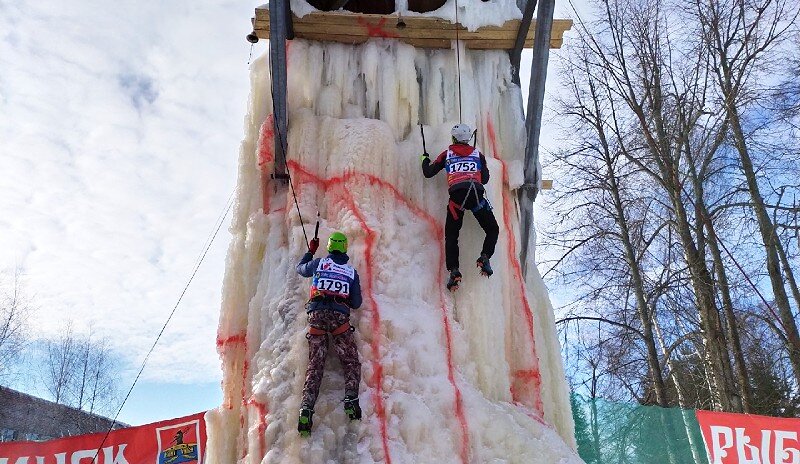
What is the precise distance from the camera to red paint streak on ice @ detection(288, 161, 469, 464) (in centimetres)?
376

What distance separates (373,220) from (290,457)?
165 centimetres

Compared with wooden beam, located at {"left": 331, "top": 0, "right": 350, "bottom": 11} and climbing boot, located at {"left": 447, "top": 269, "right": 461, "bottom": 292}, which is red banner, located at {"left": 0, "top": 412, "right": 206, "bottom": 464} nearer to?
climbing boot, located at {"left": 447, "top": 269, "right": 461, "bottom": 292}

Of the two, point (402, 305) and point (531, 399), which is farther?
point (531, 399)

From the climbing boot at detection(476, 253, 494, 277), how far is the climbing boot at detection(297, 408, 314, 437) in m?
1.51

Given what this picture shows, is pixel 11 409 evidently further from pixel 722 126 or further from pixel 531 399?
pixel 722 126

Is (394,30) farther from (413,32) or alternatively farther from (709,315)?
(709,315)

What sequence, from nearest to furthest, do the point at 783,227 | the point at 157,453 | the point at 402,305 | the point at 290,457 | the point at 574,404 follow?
the point at 290,457 → the point at 402,305 → the point at 157,453 → the point at 574,404 → the point at 783,227

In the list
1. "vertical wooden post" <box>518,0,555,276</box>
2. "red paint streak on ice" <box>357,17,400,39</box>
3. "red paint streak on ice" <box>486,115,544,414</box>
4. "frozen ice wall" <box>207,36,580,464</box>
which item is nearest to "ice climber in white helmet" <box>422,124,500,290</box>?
"frozen ice wall" <box>207,36,580,464</box>

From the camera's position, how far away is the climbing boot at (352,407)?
3.60 meters

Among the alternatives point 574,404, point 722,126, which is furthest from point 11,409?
point 722,126

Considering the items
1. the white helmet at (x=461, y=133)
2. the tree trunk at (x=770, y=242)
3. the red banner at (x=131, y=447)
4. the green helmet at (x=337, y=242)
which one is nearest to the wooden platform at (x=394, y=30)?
the white helmet at (x=461, y=133)

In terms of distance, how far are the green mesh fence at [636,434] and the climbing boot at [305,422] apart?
4.98 meters

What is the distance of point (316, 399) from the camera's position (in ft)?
12.3

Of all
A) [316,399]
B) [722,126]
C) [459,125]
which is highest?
[722,126]
